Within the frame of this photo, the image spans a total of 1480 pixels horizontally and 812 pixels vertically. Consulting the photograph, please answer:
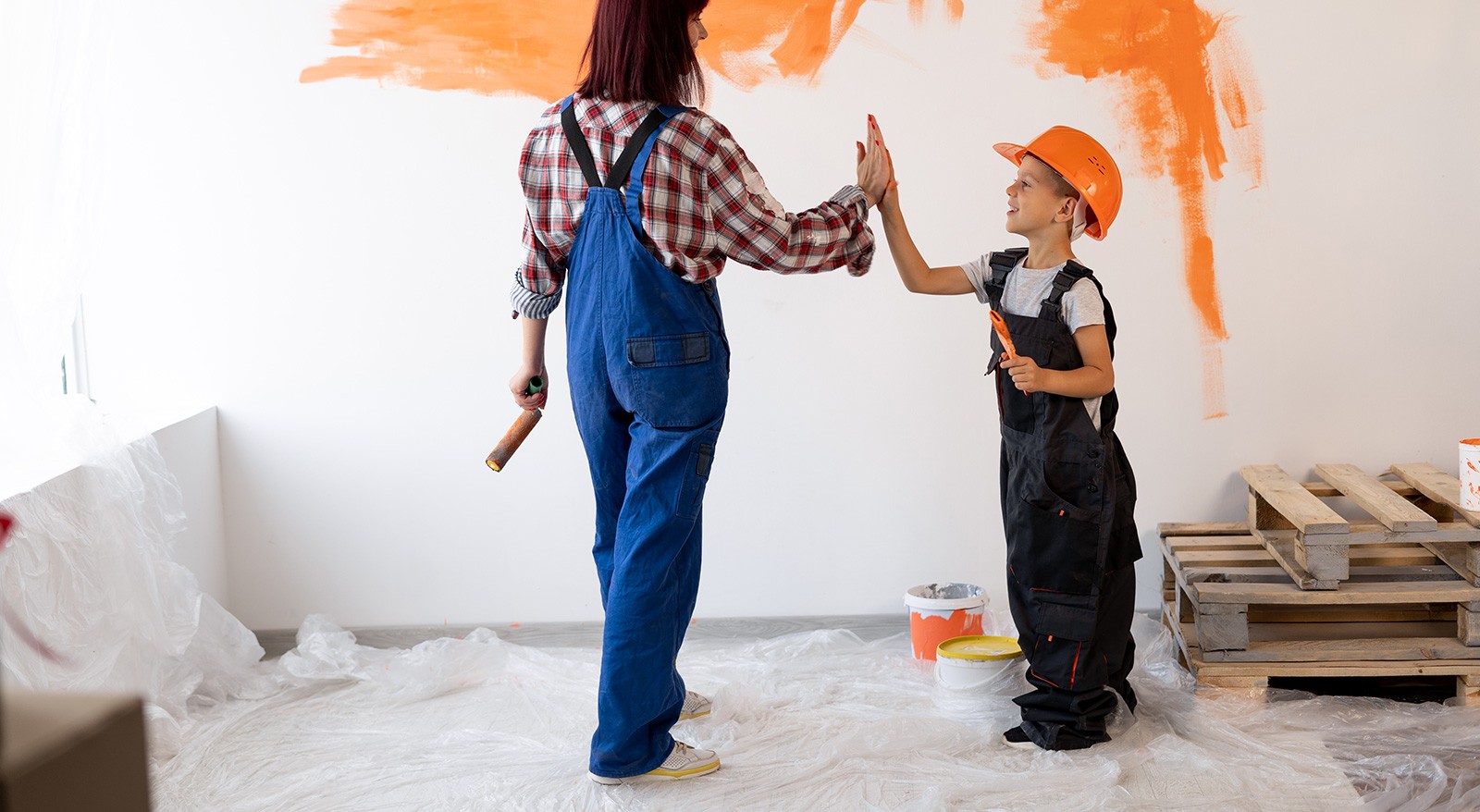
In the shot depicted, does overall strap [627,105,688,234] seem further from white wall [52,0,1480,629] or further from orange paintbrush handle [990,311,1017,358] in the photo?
white wall [52,0,1480,629]

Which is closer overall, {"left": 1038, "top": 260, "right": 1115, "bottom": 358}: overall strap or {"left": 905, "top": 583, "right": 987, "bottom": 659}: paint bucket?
{"left": 1038, "top": 260, "right": 1115, "bottom": 358}: overall strap

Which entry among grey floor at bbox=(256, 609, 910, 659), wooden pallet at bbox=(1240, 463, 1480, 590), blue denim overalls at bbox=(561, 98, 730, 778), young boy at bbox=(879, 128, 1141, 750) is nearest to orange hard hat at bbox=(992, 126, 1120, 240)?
young boy at bbox=(879, 128, 1141, 750)

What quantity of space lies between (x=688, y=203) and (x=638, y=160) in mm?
109

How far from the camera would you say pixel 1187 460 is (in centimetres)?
300

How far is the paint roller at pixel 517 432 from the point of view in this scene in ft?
7.53

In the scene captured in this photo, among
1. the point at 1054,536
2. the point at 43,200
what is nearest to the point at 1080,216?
the point at 1054,536

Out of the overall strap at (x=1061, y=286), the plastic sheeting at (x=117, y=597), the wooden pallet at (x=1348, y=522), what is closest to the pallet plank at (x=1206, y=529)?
the wooden pallet at (x=1348, y=522)

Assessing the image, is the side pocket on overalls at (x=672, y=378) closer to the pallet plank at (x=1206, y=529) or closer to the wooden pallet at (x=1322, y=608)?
the wooden pallet at (x=1322, y=608)

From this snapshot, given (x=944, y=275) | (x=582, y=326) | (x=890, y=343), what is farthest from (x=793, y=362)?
(x=582, y=326)

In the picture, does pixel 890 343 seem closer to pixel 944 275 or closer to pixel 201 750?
pixel 944 275

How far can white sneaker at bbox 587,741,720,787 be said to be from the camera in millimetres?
2154

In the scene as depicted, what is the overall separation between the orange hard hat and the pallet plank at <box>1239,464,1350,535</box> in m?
0.79

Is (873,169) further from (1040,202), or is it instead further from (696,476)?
(696,476)

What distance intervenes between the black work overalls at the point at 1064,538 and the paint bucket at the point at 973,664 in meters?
0.14
